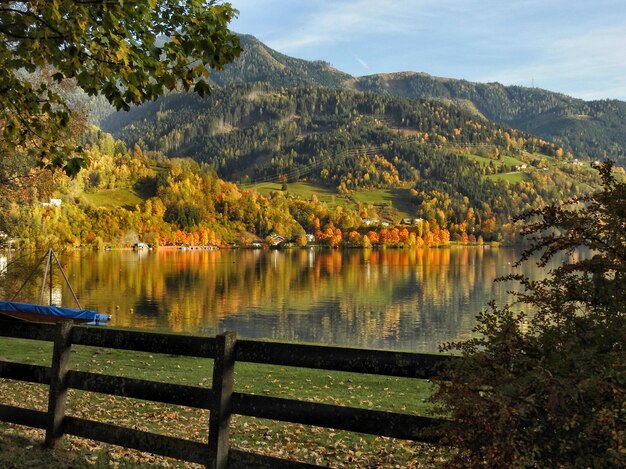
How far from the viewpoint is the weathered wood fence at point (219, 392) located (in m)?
6.46

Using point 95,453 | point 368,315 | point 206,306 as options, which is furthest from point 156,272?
point 95,453

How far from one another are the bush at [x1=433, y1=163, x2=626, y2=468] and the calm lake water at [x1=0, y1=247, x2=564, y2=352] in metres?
29.6

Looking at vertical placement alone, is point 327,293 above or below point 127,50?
below

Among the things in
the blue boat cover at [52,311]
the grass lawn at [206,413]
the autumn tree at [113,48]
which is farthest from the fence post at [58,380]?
the blue boat cover at [52,311]

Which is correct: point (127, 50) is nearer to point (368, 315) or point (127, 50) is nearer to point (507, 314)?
point (507, 314)

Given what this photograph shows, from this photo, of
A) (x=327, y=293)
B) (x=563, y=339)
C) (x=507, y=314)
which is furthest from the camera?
(x=327, y=293)

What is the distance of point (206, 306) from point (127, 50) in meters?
64.3

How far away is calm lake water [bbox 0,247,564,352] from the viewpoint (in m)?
53.3

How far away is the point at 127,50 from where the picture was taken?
7.96m

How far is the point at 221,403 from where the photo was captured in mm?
6988

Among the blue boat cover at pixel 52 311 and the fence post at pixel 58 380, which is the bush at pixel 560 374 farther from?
the blue boat cover at pixel 52 311

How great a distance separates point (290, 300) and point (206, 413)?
64.8 metres

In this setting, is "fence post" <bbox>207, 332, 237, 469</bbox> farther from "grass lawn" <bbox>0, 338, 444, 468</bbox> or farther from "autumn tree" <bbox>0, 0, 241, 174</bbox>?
"autumn tree" <bbox>0, 0, 241, 174</bbox>

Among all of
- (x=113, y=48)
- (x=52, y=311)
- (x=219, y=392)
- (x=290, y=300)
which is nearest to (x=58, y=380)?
(x=219, y=392)
